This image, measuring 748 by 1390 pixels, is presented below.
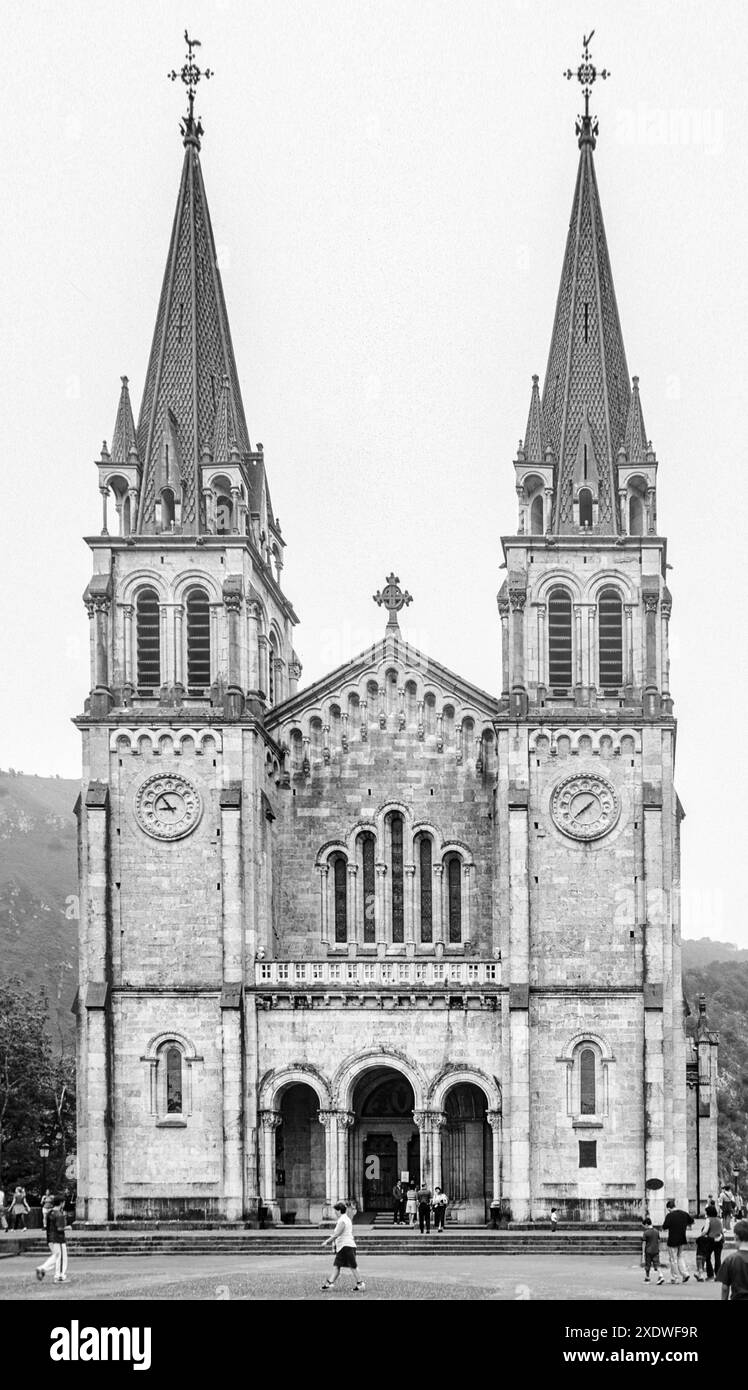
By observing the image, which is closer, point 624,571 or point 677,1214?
point 677,1214

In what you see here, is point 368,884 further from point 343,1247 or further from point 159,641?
point 343,1247

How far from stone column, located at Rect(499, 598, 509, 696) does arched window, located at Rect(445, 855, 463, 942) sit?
19.1ft

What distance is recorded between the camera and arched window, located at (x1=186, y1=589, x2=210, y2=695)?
211 feet

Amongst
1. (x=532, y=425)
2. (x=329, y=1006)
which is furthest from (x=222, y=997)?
(x=532, y=425)

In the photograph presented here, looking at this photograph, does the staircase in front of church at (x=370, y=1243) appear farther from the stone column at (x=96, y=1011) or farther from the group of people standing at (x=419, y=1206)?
the stone column at (x=96, y=1011)

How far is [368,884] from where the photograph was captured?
65625mm

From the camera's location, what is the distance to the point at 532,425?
217 feet

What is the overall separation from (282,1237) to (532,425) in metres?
25.9

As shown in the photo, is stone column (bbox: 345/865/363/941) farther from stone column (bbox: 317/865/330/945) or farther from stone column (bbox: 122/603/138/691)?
stone column (bbox: 122/603/138/691)


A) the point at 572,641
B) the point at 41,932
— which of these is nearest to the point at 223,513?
the point at 572,641

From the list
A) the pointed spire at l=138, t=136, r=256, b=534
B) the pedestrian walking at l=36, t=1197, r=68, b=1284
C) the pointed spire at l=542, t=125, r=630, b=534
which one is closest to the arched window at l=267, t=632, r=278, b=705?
the pointed spire at l=138, t=136, r=256, b=534

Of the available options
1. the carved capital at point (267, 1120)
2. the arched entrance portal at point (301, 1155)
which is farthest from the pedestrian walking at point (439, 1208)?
the arched entrance portal at point (301, 1155)

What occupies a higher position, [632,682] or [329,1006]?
[632,682]

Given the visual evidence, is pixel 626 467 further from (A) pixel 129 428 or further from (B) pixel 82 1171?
(B) pixel 82 1171
